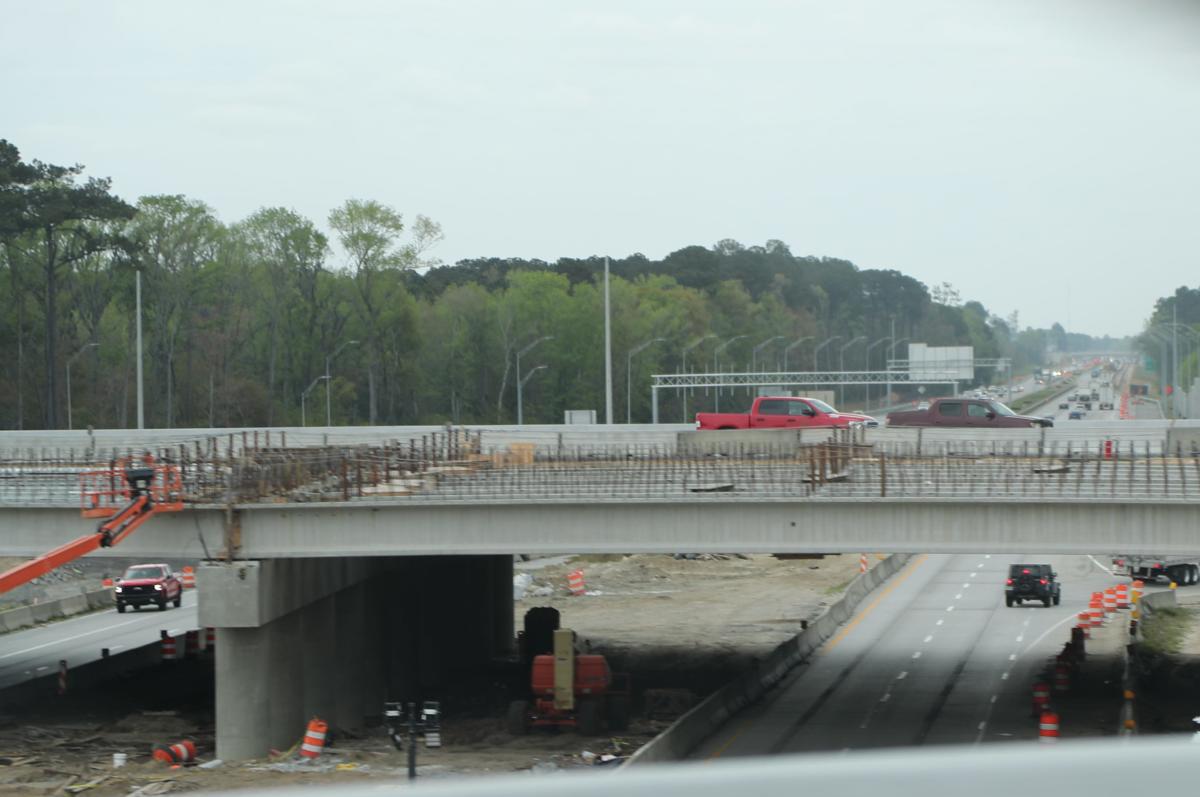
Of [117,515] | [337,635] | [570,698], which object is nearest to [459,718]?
[337,635]

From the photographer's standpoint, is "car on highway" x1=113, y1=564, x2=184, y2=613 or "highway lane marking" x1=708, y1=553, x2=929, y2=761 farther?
"car on highway" x1=113, y1=564, x2=184, y2=613

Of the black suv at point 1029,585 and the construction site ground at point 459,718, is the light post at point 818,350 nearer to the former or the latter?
the construction site ground at point 459,718

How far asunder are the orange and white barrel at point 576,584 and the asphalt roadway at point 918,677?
12499mm

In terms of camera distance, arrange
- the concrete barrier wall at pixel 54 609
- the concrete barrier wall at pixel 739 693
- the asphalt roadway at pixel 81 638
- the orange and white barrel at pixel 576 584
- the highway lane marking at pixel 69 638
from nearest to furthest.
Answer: the concrete barrier wall at pixel 739 693, the asphalt roadway at pixel 81 638, the highway lane marking at pixel 69 638, the concrete barrier wall at pixel 54 609, the orange and white barrel at pixel 576 584

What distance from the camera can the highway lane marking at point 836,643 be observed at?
31.4 meters

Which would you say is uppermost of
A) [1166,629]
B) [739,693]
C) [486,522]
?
[486,522]

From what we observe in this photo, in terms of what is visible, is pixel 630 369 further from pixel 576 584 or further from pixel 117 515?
pixel 117 515

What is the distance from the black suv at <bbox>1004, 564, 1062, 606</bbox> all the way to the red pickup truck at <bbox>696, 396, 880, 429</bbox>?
1161cm

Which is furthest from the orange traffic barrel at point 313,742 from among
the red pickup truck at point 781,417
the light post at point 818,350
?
the light post at point 818,350

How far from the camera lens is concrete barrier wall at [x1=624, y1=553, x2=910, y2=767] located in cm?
2775

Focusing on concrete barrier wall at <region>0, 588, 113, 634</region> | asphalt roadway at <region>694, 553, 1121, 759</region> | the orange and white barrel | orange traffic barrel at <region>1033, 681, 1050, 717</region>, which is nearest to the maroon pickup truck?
asphalt roadway at <region>694, 553, 1121, 759</region>

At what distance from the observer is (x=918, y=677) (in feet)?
136

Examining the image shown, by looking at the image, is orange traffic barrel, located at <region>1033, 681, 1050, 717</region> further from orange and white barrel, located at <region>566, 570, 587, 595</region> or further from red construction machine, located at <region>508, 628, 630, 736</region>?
orange and white barrel, located at <region>566, 570, 587, 595</region>

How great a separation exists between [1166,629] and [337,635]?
28.9 metres
